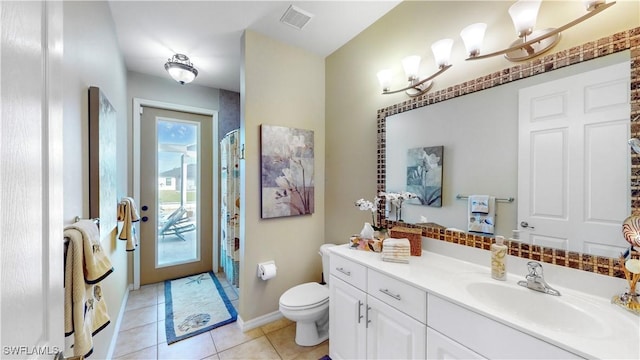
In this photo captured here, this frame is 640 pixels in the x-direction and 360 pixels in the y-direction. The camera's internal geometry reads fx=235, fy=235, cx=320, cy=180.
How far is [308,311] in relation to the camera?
1.78 m

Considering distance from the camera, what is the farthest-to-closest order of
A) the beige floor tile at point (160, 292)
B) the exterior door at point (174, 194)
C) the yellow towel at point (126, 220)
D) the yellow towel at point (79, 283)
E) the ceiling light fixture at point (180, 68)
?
the exterior door at point (174, 194) → the beige floor tile at point (160, 292) → the ceiling light fixture at point (180, 68) → the yellow towel at point (126, 220) → the yellow towel at point (79, 283)

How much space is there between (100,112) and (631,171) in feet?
8.33

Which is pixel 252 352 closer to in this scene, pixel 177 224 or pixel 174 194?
pixel 177 224

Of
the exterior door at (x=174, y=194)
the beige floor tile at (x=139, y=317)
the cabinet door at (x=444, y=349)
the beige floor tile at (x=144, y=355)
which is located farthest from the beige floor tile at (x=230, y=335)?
the cabinet door at (x=444, y=349)

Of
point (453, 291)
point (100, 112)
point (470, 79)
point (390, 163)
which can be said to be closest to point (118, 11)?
point (100, 112)

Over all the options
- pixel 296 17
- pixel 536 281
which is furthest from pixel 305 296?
pixel 296 17

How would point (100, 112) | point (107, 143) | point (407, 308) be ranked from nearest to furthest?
1. point (407, 308)
2. point (100, 112)
3. point (107, 143)

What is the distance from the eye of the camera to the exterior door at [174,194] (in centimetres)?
292

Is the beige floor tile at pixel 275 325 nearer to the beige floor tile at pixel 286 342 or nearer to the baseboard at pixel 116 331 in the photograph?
the beige floor tile at pixel 286 342

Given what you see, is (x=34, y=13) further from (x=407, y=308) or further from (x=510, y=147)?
(x=510, y=147)

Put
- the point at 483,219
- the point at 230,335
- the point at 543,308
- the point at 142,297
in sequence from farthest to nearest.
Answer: the point at 142,297 < the point at 230,335 < the point at 483,219 < the point at 543,308

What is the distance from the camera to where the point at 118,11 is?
1819 mm

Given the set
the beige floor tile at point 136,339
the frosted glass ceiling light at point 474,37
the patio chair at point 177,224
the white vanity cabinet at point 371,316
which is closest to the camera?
the white vanity cabinet at point 371,316

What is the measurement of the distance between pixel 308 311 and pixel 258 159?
1323mm
